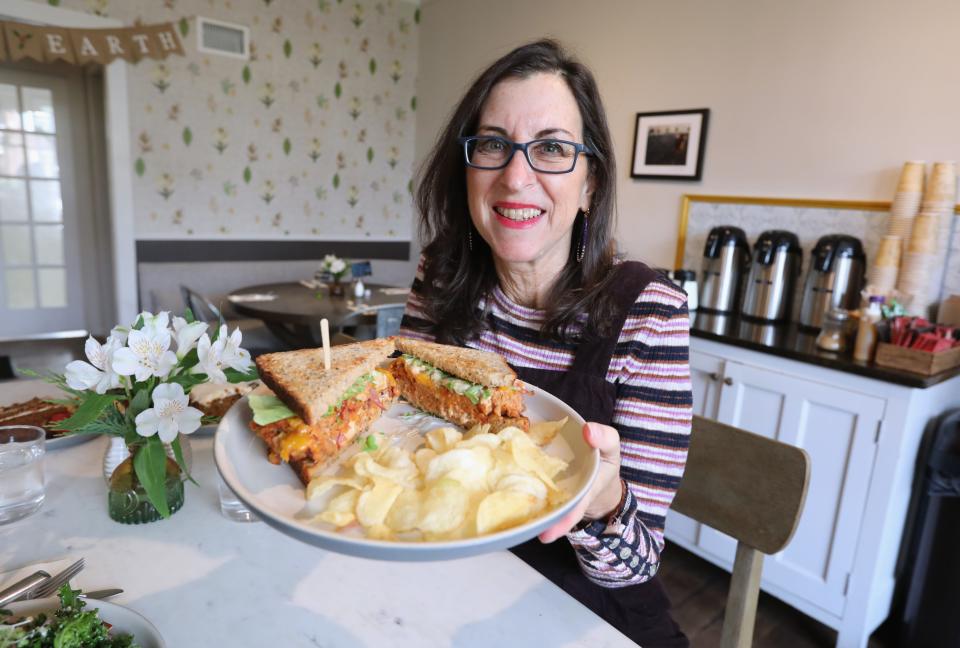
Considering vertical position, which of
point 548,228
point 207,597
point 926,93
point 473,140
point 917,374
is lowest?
point 207,597

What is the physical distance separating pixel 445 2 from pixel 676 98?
2877 mm

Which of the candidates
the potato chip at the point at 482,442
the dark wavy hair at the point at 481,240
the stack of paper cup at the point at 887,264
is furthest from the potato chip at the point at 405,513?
the stack of paper cup at the point at 887,264

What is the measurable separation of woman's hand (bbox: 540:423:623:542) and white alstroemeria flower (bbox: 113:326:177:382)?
673mm

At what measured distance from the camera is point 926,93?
97.3 inches

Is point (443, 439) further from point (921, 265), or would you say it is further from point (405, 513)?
point (921, 265)

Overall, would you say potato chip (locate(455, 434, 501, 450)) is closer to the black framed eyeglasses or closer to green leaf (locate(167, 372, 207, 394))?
green leaf (locate(167, 372, 207, 394))

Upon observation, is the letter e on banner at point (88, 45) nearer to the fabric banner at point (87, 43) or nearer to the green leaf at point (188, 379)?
the fabric banner at point (87, 43)

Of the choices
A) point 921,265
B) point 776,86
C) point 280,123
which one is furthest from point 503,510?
point 280,123

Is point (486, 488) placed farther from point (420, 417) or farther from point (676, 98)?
point (676, 98)

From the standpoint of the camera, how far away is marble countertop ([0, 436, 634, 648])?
799 millimetres

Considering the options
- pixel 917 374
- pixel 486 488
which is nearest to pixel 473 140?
pixel 486 488

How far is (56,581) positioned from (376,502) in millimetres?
527

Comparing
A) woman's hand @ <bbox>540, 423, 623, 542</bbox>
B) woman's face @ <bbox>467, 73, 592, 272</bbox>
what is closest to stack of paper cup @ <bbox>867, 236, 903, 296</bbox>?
woman's face @ <bbox>467, 73, 592, 272</bbox>

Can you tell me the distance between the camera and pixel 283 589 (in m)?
0.87
